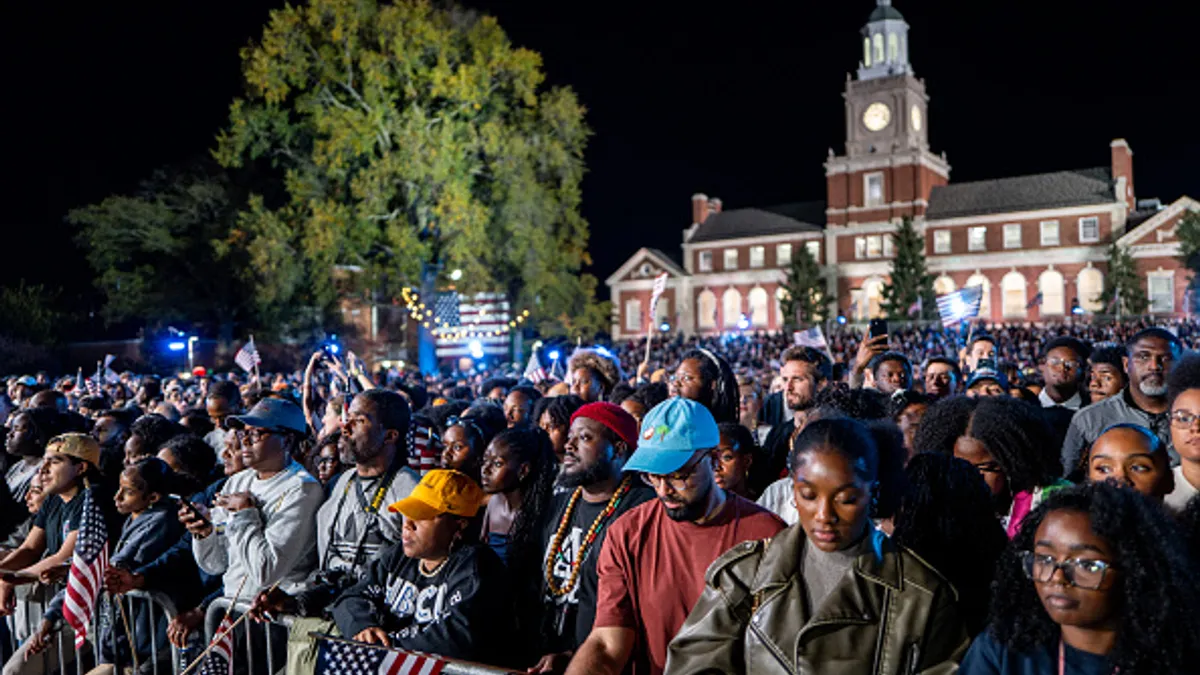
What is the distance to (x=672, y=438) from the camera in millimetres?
3393

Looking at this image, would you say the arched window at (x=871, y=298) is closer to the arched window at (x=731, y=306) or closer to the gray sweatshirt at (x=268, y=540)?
the arched window at (x=731, y=306)

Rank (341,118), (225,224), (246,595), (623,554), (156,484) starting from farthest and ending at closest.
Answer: (225,224) < (341,118) < (156,484) < (246,595) < (623,554)

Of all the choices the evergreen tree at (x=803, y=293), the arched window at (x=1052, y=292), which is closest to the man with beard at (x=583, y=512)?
the evergreen tree at (x=803, y=293)

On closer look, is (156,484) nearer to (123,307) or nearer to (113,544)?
(113,544)

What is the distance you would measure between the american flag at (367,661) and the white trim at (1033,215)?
6130 cm

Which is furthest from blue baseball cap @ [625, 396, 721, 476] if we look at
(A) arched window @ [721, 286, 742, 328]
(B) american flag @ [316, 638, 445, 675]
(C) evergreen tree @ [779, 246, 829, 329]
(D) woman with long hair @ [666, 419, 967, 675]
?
(A) arched window @ [721, 286, 742, 328]

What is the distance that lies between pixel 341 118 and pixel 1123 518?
26.6 metres

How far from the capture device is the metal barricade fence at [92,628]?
5051mm

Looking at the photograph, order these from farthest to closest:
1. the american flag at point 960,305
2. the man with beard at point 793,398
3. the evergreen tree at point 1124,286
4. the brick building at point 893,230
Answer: the brick building at point 893,230
the evergreen tree at point 1124,286
the american flag at point 960,305
the man with beard at point 793,398

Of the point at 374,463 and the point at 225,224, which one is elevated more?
the point at 225,224

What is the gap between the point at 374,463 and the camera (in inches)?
196

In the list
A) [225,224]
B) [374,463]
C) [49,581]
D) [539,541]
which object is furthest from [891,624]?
[225,224]

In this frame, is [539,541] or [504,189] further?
[504,189]

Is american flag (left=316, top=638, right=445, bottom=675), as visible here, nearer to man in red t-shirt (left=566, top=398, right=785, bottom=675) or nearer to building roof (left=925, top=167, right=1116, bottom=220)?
man in red t-shirt (left=566, top=398, right=785, bottom=675)
